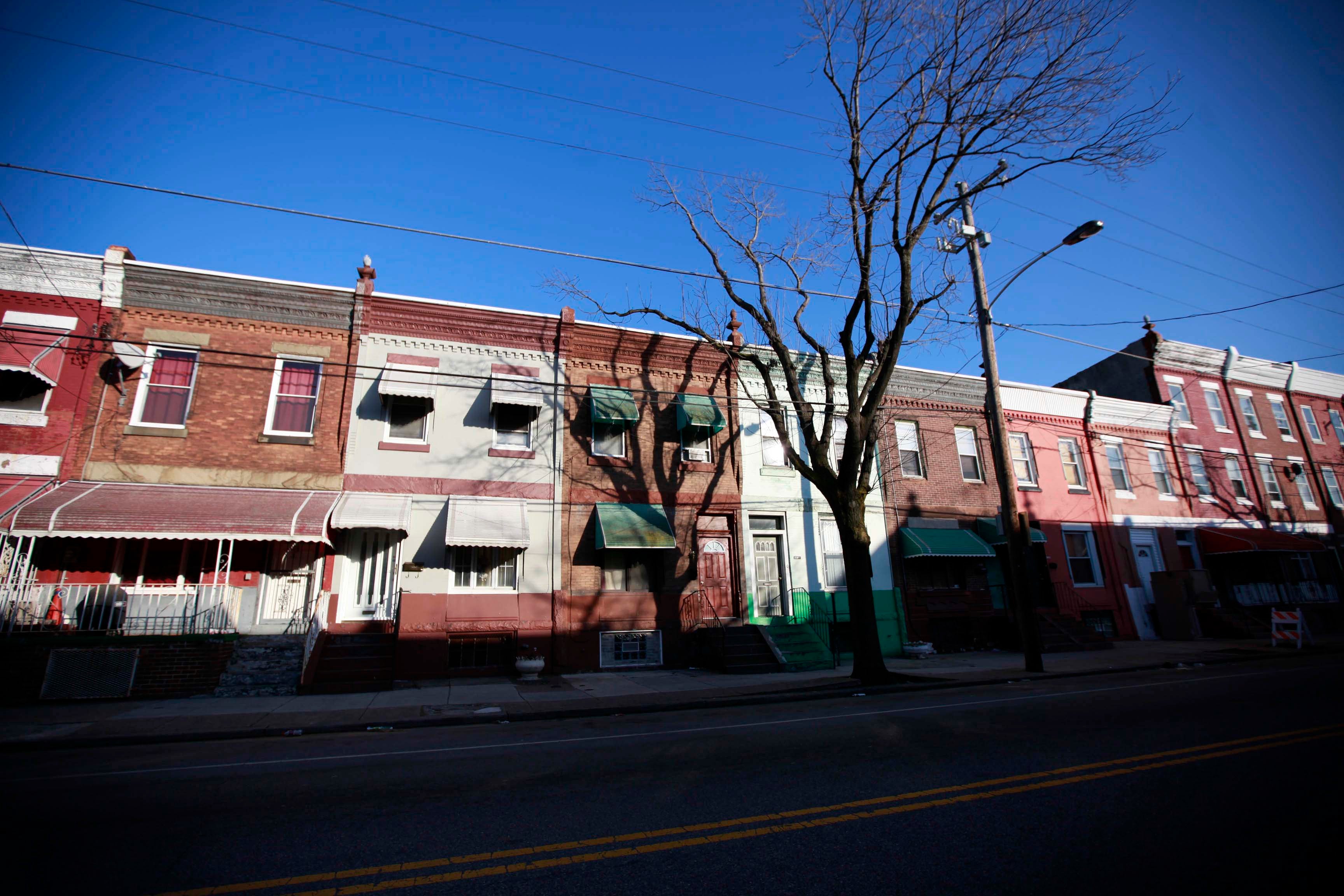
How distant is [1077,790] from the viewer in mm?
5445

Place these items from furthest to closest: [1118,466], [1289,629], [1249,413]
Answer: [1249,413] → [1118,466] → [1289,629]

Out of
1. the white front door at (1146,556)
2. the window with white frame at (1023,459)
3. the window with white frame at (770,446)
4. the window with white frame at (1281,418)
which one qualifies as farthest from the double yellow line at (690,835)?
the window with white frame at (1281,418)

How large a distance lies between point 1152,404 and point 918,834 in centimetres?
2787

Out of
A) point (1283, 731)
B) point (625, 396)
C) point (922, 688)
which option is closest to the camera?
point (1283, 731)

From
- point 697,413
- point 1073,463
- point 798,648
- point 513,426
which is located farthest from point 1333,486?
point 513,426

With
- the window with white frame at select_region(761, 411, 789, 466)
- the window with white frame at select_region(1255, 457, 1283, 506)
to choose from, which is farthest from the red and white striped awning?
the window with white frame at select_region(1255, 457, 1283, 506)

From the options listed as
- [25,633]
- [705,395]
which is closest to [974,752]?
[705,395]

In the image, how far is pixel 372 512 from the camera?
14.6m

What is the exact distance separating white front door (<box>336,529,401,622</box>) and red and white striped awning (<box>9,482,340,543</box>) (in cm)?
146

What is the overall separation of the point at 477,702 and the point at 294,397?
887cm

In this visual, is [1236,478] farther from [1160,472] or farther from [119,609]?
[119,609]

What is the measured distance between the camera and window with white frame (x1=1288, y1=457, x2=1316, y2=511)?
93.9 ft

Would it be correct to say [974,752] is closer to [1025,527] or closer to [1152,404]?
[1025,527]

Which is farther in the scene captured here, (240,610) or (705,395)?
(705,395)
